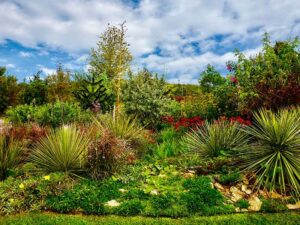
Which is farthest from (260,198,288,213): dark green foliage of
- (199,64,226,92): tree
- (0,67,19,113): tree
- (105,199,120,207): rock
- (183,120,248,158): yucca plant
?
(0,67,19,113): tree

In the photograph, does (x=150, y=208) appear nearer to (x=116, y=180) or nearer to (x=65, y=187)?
(x=116, y=180)

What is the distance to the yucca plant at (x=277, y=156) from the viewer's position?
5.75 metres

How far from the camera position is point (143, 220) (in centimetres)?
477

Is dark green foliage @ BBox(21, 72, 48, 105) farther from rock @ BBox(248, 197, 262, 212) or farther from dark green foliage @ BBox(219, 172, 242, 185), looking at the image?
rock @ BBox(248, 197, 262, 212)

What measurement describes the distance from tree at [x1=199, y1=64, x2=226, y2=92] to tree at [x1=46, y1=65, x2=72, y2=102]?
306 inches

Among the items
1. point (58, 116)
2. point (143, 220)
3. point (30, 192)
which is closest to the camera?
point (143, 220)

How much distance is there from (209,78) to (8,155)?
40.8 feet

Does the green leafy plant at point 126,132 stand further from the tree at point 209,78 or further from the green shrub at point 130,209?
the tree at point 209,78

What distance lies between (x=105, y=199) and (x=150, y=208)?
78cm

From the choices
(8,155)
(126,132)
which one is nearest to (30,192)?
(8,155)

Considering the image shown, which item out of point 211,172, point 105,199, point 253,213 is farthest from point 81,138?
point 253,213

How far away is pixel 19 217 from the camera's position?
4922 mm

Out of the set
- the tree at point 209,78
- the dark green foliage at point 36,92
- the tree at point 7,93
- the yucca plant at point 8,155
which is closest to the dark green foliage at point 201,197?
the yucca plant at point 8,155

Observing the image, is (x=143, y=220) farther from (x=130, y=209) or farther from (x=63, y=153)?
(x=63, y=153)
